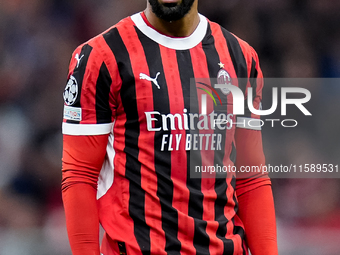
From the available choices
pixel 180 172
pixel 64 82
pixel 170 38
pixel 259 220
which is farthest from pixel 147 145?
pixel 64 82

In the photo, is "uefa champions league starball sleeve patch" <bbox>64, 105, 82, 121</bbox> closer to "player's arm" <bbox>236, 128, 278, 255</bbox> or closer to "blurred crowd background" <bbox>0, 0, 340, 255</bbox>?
"player's arm" <bbox>236, 128, 278, 255</bbox>

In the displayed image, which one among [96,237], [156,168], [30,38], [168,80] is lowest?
[96,237]

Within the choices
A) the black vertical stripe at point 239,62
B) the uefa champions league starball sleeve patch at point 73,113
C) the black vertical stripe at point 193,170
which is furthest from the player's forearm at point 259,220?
the uefa champions league starball sleeve patch at point 73,113

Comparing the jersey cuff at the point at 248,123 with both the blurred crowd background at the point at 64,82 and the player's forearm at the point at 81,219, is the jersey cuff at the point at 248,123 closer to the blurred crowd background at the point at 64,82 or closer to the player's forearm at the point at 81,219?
the player's forearm at the point at 81,219

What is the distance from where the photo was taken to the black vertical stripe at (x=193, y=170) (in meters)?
1.45

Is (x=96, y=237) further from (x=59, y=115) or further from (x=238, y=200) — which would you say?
(x=59, y=115)

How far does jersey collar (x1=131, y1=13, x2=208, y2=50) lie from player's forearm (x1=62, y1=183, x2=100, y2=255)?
48 centimetres

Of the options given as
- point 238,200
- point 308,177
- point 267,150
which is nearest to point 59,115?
point 267,150

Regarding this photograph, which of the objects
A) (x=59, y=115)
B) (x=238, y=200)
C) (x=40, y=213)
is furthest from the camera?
(x=59, y=115)

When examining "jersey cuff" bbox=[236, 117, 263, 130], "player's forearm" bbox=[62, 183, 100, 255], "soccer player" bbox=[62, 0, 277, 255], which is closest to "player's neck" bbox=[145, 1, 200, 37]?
"soccer player" bbox=[62, 0, 277, 255]

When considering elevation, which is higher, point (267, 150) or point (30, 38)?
point (30, 38)

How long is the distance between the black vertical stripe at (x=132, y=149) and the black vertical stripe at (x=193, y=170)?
14 cm

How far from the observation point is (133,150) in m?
1.47

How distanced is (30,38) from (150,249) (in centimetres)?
266
